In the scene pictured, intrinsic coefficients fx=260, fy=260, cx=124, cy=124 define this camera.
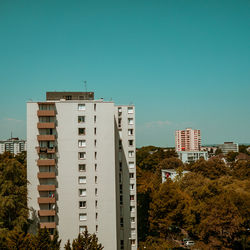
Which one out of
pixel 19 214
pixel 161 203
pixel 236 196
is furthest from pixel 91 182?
pixel 236 196

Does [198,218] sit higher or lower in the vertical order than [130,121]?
lower

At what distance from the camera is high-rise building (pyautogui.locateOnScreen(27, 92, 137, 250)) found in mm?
34156

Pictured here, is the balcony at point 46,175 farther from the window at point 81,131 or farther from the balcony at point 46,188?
the window at point 81,131

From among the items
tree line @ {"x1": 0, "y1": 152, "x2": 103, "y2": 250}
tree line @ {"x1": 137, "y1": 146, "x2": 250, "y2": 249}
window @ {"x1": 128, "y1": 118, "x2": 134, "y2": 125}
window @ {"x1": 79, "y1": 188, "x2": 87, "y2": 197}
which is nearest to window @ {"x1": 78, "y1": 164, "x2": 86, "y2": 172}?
window @ {"x1": 79, "y1": 188, "x2": 87, "y2": 197}

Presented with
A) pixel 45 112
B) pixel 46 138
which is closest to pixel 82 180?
pixel 46 138

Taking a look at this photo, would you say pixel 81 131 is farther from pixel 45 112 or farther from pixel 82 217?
pixel 82 217

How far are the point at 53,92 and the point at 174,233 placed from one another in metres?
30.3

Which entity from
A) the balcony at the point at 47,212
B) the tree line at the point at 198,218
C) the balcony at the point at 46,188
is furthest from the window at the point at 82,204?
the tree line at the point at 198,218

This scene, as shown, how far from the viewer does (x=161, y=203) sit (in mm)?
40250

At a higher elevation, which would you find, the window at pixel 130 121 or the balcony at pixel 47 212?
the window at pixel 130 121

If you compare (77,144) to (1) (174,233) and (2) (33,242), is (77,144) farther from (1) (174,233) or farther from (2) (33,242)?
(1) (174,233)

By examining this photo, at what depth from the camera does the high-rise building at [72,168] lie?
3416 cm

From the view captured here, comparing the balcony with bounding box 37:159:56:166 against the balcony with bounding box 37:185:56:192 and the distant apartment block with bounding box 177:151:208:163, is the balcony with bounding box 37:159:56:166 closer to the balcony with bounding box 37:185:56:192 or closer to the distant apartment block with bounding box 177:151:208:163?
the balcony with bounding box 37:185:56:192

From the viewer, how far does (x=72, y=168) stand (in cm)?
3462
